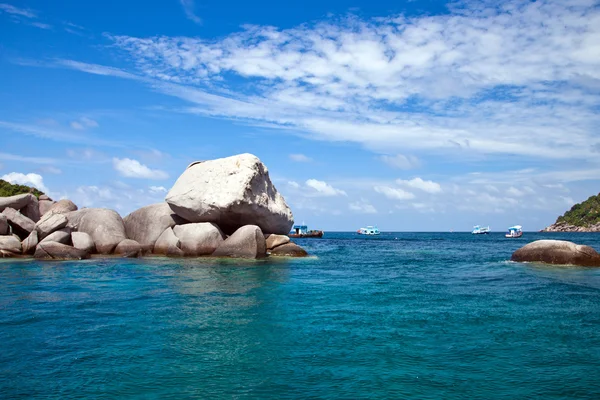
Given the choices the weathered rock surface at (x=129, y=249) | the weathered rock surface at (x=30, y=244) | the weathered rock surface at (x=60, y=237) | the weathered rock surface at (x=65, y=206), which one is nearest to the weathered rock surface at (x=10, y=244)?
the weathered rock surface at (x=30, y=244)

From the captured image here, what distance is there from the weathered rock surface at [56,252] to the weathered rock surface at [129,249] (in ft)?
10.1

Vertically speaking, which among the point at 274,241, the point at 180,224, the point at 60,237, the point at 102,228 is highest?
the point at 180,224

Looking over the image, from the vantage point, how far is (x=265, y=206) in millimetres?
34844

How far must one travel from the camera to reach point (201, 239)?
3203cm

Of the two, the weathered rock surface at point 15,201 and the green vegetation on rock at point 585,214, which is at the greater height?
the green vegetation on rock at point 585,214

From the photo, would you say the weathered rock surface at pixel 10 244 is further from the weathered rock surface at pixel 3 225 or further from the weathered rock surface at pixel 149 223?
the weathered rock surface at pixel 149 223

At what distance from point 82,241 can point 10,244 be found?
14.1 ft

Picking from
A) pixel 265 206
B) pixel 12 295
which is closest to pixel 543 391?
pixel 12 295

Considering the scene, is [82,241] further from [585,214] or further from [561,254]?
[585,214]

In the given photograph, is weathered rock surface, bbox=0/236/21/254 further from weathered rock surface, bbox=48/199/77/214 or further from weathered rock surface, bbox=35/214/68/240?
weathered rock surface, bbox=48/199/77/214

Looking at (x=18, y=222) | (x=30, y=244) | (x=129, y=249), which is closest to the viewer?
Result: (x=30, y=244)

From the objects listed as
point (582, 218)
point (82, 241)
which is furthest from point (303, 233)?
point (582, 218)

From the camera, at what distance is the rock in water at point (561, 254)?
27703 millimetres

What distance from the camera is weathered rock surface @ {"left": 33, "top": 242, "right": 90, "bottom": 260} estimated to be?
95.7 feet
